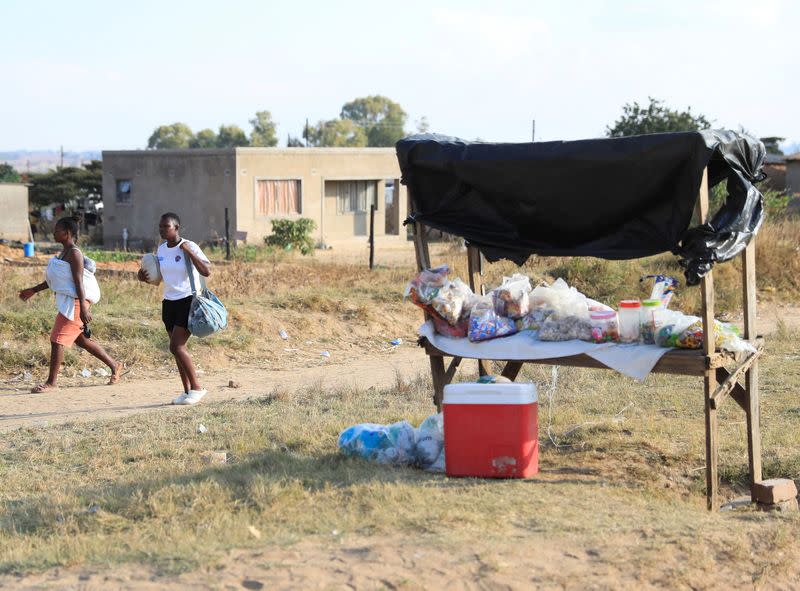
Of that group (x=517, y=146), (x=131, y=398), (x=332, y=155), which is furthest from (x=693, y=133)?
(x=332, y=155)

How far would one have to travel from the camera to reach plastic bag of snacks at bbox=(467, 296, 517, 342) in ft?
23.7

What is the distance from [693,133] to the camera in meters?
6.35

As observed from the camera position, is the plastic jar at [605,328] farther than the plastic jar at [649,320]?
Yes

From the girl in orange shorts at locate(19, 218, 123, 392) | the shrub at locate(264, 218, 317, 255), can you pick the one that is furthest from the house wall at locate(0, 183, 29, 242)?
the girl in orange shorts at locate(19, 218, 123, 392)

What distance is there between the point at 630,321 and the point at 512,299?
0.88m

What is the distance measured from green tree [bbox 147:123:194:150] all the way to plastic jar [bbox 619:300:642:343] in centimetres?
10916

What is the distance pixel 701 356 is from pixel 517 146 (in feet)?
6.26

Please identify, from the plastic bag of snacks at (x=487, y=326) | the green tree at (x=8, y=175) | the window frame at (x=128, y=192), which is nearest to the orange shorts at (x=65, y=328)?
the plastic bag of snacks at (x=487, y=326)

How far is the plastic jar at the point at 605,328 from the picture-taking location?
6879 millimetres

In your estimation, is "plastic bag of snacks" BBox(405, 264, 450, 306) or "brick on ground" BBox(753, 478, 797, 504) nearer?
"brick on ground" BBox(753, 478, 797, 504)

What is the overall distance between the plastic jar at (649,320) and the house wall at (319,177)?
2424cm

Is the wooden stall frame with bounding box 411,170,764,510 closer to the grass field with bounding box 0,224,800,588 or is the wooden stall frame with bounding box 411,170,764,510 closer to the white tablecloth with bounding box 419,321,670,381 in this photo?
the white tablecloth with bounding box 419,321,670,381

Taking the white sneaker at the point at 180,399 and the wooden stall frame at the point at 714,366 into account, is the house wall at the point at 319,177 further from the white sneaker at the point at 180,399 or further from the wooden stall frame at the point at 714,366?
the wooden stall frame at the point at 714,366

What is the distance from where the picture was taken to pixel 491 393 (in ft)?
21.6
